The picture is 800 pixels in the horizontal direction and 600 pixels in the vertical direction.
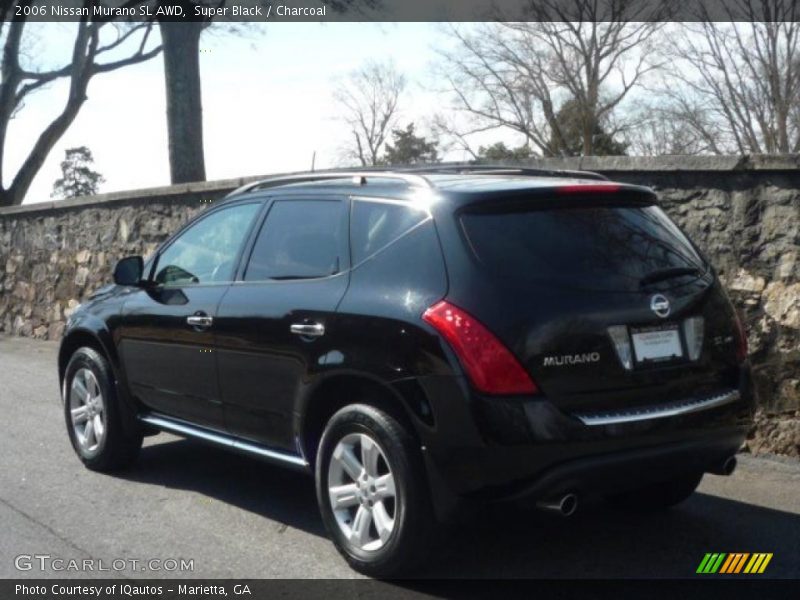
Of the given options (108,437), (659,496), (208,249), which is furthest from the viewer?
(108,437)

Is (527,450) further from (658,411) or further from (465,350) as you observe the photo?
(658,411)

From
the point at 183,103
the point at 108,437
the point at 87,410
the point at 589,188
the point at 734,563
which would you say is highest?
the point at 183,103

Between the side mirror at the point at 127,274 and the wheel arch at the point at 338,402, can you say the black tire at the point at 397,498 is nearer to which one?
the wheel arch at the point at 338,402

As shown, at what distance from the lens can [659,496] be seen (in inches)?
218

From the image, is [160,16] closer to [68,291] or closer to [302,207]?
[68,291]

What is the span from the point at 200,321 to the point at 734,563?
9.65ft

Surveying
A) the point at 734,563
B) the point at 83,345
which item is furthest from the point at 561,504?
the point at 83,345

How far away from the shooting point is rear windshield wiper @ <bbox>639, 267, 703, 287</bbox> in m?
4.66

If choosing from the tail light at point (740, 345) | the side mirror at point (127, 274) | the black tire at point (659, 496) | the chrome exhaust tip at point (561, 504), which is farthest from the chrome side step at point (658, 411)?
the side mirror at point (127, 274)

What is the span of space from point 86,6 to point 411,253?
69.2 feet

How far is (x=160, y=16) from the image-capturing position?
1488 cm

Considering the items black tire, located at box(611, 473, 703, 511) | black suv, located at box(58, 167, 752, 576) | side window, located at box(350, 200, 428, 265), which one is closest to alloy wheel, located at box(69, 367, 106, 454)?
black suv, located at box(58, 167, 752, 576)

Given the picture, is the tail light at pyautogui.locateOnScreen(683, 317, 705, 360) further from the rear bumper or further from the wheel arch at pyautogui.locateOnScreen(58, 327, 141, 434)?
the wheel arch at pyautogui.locateOnScreen(58, 327, 141, 434)

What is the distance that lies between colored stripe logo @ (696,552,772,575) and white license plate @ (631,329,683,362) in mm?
984
